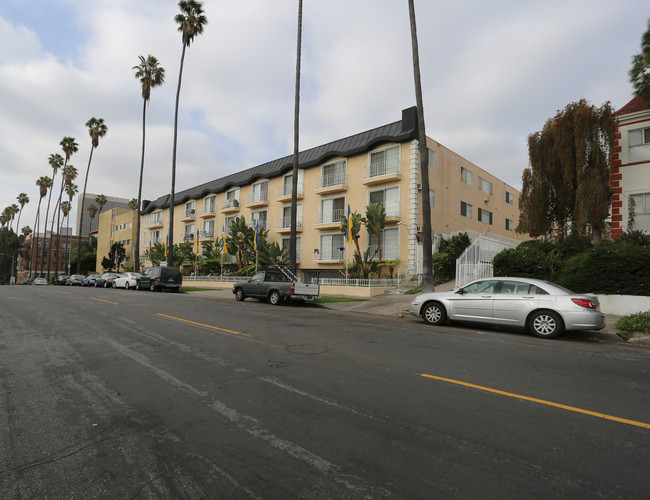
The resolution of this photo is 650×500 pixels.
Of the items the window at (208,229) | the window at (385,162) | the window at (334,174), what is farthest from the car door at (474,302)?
the window at (208,229)

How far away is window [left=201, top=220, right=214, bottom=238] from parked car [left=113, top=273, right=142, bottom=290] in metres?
10.8

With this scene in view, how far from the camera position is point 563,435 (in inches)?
133

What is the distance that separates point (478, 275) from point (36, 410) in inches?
597

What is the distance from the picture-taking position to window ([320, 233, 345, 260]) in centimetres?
2656

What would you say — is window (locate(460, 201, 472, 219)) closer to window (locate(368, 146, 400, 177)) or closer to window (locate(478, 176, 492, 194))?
window (locate(478, 176, 492, 194))

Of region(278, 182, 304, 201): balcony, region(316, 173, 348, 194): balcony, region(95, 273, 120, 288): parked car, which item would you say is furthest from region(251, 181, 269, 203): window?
region(95, 273, 120, 288): parked car

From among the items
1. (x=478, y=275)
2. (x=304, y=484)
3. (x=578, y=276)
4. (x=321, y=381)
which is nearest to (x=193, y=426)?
(x=304, y=484)

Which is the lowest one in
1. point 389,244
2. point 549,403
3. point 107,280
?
point 549,403

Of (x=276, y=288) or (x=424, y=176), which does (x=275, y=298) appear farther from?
(x=424, y=176)

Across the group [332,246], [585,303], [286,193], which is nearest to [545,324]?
[585,303]

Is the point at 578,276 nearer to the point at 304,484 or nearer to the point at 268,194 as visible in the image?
the point at 304,484

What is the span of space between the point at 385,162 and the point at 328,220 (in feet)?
20.4

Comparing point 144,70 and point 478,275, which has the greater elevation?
point 144,70

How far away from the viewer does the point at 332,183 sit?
2773 cm
